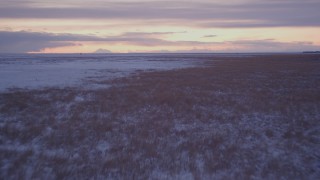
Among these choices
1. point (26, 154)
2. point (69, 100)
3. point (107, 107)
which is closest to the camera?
point (26, 154)

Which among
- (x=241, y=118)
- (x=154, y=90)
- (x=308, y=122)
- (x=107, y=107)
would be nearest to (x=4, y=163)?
(x=107, y=107)

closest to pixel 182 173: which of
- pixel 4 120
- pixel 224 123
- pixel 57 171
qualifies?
pixel 57 171

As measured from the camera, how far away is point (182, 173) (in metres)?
7.34

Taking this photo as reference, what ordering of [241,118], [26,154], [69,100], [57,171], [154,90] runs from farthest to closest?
[154,90] < [69,100] < [241,118] < [26,154] < [57,171]

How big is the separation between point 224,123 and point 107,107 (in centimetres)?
522

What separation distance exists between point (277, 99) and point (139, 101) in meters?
6.96

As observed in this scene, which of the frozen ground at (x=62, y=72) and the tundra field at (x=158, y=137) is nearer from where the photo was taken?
the tundra field at (x=158, y=137)

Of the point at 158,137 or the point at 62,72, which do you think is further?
the point at 62,72

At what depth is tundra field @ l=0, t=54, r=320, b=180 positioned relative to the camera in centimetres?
748

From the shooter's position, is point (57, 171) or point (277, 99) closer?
point (57, 171)

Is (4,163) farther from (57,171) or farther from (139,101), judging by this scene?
(139,101)

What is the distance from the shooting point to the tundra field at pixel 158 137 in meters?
7.48

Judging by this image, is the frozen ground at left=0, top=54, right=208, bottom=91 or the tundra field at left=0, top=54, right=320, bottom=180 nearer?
the tundra field at left=0, top=54, right=320, bottom=180

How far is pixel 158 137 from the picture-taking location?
999cm
